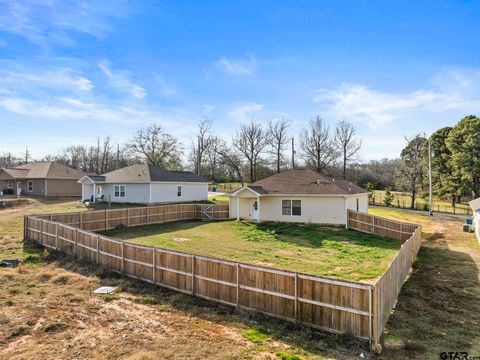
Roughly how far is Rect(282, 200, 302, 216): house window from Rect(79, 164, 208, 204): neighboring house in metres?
14.0

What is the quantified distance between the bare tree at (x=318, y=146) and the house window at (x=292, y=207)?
2743cm

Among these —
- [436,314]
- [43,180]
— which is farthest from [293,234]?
[43,180]

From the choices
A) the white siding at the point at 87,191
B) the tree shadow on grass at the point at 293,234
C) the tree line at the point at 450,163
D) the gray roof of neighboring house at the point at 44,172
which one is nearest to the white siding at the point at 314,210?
the tree shadow on grass at the point at 293,234

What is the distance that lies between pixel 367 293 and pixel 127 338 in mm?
5176

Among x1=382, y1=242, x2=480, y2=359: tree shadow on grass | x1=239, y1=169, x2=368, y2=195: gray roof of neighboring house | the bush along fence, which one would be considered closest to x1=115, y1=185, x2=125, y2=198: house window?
x1=239, y1=169, x2=368, y2=195: gray roof of neighboring house

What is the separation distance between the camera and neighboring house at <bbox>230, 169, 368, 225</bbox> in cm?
2316

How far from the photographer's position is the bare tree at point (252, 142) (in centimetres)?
5647

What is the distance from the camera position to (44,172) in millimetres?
38625

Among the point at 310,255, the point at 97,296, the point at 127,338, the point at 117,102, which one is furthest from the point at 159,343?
the point at 117,102

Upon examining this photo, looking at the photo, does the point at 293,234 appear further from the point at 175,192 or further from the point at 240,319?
the point at 175,192

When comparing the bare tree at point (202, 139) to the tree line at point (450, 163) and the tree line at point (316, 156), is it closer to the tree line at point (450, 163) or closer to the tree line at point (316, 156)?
the tree line at point (316, 156)

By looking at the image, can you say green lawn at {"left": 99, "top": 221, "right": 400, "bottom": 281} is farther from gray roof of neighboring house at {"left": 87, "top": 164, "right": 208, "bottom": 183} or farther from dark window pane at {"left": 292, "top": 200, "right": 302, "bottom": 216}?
gray roof of neighboring house at {"left": 87, "top": 164, "right": 208, "bottom": 183}

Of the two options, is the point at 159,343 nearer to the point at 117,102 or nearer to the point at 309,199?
the point at 309,199

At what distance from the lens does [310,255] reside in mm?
15070
